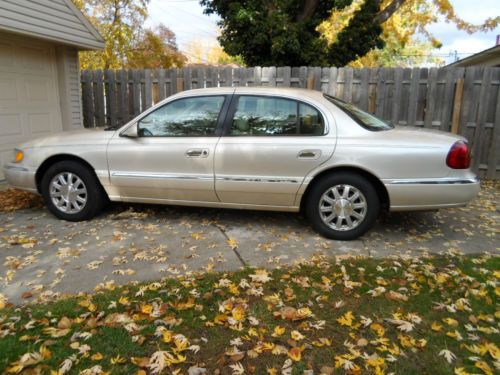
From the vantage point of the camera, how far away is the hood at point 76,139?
16.1 ft

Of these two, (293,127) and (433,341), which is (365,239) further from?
(433,341)

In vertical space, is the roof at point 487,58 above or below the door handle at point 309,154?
above

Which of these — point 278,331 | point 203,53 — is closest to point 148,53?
point 278,331

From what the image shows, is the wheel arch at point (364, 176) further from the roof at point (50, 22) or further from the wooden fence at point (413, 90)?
the roof at point (50, 22)

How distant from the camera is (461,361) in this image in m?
2.53

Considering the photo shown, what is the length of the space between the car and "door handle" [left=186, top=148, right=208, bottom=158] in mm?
11

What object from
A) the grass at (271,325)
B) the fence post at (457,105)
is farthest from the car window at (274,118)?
the fence post at (457,105)

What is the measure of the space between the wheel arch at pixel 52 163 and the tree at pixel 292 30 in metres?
7.45

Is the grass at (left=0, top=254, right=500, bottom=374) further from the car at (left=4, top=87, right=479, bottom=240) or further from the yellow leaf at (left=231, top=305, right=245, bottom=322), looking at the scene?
the car at (left=4, top=87, right=479, bottom=240)

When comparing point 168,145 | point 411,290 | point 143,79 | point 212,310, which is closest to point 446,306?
point 411,290

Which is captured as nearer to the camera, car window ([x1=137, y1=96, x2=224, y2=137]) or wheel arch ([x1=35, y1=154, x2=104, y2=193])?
car window ([x1=137, y1=96, x2=224, y2=137])

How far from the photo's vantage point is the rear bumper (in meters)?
4.11

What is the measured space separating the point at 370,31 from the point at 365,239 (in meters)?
9.33

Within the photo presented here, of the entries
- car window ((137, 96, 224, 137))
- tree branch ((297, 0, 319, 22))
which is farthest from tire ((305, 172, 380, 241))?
tree branch ((297, 0, 319, 22))
